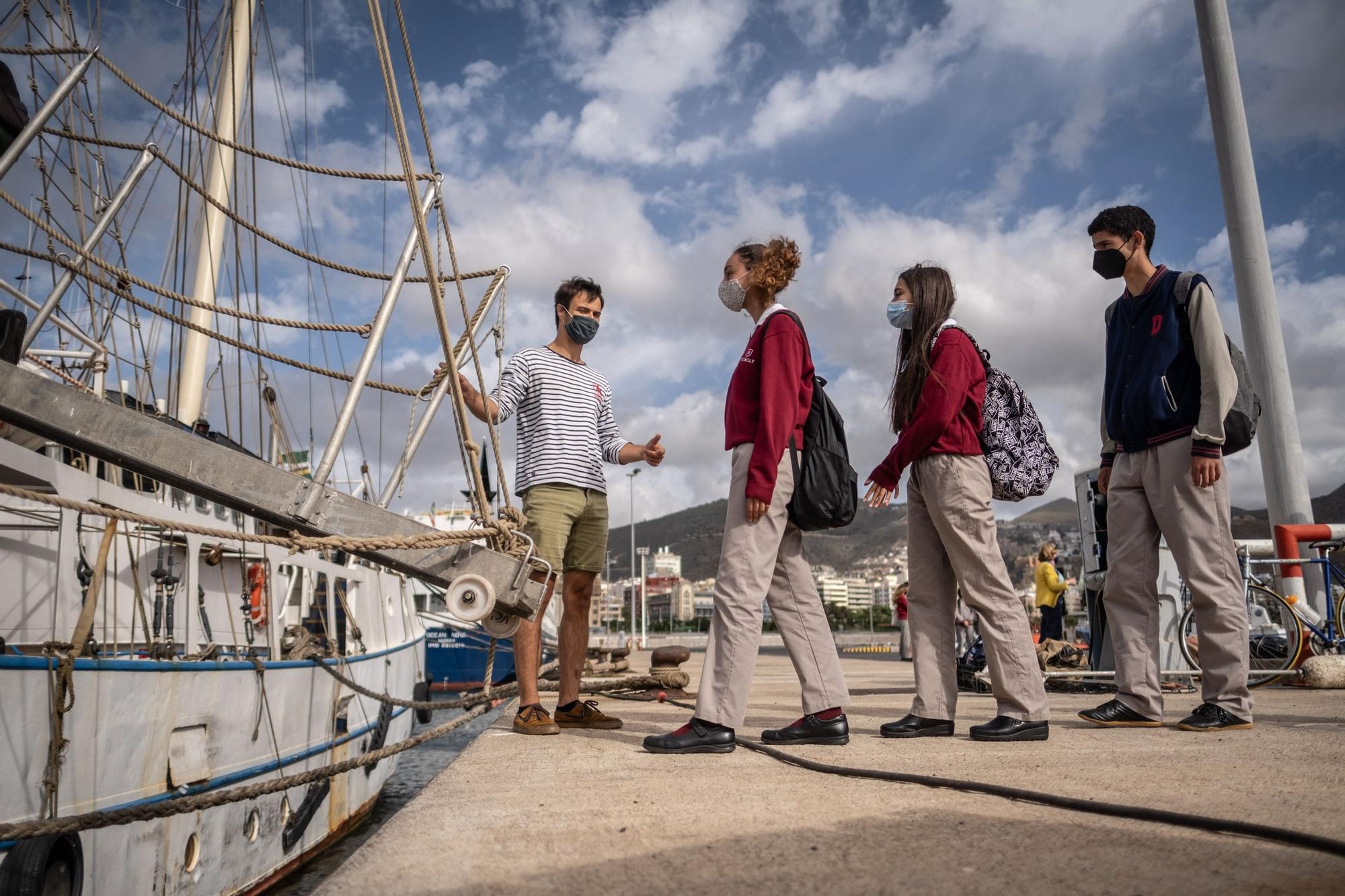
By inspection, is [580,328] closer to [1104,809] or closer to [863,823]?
[863,823]

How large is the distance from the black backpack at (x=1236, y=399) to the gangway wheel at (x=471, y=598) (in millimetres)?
2801

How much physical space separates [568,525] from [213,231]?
10.3 m

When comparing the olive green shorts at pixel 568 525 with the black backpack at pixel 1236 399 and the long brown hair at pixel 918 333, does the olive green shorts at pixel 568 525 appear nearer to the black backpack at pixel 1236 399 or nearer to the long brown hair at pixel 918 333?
the long brown hair at pixel 918 333

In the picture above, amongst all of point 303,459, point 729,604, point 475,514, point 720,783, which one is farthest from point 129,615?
point 303,459

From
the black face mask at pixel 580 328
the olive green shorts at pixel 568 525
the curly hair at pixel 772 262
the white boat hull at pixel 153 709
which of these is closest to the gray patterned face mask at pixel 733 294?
the curly hair at pixel 772 262

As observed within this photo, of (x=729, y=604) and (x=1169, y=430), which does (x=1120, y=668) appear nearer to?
(x=1169, y=430)

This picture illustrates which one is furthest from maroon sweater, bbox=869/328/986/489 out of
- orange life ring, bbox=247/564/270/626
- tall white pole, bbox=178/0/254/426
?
tall white pole, bbox=178/0/254/426

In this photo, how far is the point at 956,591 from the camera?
137 inches

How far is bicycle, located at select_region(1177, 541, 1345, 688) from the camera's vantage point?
17.6 ft

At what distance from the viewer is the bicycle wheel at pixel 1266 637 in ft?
17.5

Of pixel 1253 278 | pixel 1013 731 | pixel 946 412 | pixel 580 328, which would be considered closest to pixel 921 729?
pixel 1013 731

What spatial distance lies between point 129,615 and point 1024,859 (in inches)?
241

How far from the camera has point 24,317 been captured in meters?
3.27

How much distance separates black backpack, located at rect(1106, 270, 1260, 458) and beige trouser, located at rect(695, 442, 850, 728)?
171 cm
